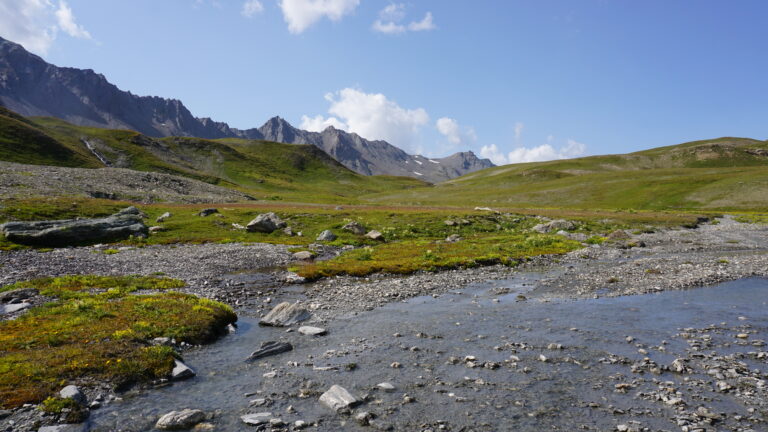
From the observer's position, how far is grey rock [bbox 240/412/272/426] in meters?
11.5

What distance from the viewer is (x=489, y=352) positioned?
1677cm

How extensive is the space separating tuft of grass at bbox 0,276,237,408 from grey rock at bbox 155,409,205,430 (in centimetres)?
336

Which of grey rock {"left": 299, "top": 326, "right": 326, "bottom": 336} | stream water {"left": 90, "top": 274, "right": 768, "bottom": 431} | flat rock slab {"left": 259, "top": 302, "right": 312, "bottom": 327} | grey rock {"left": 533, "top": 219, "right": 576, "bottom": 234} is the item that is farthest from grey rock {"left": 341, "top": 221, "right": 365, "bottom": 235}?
grey rock {"left": 299, "top": 326, "right": 326, "bottom": 336}

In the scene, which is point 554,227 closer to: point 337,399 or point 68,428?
point 337,399

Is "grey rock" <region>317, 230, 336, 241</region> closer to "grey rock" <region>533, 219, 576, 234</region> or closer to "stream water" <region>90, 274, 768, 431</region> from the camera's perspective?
"stream water" <region>90, 274, 768, 431</region>

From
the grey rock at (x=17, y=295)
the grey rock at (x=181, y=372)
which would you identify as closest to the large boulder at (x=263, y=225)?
the grey rock at (x=17, y=295)

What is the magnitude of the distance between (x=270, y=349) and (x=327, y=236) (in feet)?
120

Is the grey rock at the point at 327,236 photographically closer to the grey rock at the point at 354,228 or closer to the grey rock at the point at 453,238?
the grey rock at the point at 354,228

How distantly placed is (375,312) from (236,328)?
7.95 meters

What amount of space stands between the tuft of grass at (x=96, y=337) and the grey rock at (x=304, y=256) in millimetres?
17478

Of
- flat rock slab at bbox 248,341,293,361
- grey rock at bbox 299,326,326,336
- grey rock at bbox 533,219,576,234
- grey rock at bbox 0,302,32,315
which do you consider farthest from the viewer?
grey rock at bbox 533,219,576,234

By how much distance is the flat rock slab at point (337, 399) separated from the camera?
12352 millimetres

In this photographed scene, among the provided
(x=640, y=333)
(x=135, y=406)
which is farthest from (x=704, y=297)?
(x=135, y=406)

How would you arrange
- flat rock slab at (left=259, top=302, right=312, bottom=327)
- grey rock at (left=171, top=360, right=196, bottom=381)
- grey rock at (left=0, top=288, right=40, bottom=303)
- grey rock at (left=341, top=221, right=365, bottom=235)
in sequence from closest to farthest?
grey rock at (left=171, top=360, right=196, bottom=381), flat rock slab at (left=259, top=302, right=312, bottom=327), grey rock at (left=0, top=288, right=40, bottom=303), grey rock at (left=341, top=221, right=365, bottom=235)
